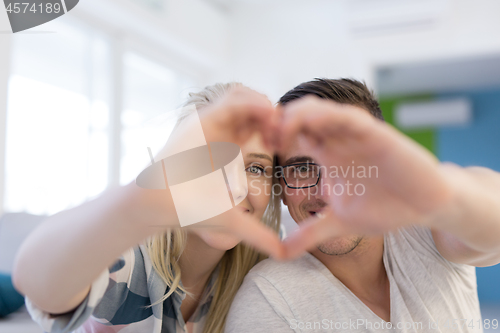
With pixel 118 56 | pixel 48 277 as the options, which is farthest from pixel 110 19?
pixel 48 277

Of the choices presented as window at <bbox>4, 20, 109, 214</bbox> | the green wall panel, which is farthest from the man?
the green wall panel

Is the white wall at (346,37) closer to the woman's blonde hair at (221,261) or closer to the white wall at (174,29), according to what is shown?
the white wall at (174,29)

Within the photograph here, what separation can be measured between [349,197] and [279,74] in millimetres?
3974

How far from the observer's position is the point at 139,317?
1001mm

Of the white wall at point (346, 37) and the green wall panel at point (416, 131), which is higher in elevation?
the white wall at point (346, 37)

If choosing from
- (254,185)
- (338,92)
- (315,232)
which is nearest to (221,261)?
(254,185)

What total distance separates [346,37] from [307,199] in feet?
11.2

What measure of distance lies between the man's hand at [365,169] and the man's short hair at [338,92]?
0.72m

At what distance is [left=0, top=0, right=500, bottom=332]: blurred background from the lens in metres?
2.64

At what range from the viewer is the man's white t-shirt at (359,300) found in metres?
0.98

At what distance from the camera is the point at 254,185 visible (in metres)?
1.08

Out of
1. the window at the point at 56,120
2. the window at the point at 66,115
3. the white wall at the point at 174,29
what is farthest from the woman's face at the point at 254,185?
the white wall at the point at 174,29

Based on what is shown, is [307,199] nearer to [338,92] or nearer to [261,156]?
[261,156]

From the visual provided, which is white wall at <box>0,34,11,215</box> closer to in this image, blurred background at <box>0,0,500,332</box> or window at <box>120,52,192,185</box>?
blurred background at <box>0,0,500,332</box>
